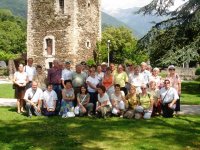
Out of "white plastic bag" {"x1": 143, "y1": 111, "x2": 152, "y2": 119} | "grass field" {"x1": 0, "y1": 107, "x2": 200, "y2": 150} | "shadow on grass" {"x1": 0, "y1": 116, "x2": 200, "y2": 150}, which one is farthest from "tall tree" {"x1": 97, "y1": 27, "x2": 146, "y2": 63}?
"shadow on grass" {"x1": 0, "y1": 116, "x2": 200, "y2": 150}

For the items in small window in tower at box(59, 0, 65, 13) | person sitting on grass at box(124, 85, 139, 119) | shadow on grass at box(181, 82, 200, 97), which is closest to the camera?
person sitting on grass at box(124, 85, 139, 119)

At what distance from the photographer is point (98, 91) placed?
12.3 m

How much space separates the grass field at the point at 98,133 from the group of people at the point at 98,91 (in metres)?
0.47

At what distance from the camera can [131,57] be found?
44031mm

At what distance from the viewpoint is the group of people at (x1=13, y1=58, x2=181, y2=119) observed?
478 inches

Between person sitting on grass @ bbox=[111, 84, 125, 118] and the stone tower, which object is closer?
person sitting on grass @ bbox=[111, 84, 125, 118]

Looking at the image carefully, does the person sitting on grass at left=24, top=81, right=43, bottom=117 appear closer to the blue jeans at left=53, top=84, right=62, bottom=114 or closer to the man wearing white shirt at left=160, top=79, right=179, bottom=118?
the blue jeans at left=53, top=84, right=62, bottom=114

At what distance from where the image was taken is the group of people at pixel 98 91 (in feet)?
39.8

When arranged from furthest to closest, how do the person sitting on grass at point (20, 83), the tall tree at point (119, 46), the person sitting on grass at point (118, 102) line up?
the tall tree at point (119, 46) → the person sitting on grass at point (20, 83) → the person sitting on grass at point (118, 102)

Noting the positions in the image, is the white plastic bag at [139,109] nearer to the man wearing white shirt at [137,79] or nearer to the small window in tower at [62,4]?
the man wearing white shirt at [137,79]

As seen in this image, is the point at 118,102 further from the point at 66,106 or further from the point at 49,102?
the point at 49,102

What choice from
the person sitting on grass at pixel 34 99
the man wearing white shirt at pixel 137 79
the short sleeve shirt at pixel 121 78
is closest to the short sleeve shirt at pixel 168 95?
the man wearing white shirt at pixel 137 79

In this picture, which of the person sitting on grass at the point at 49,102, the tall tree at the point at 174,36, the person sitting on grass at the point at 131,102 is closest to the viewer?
the person sitting on grass at the point at 131,102

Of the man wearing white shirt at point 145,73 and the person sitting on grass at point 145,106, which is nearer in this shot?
the person sitting on grass at point 145,106
